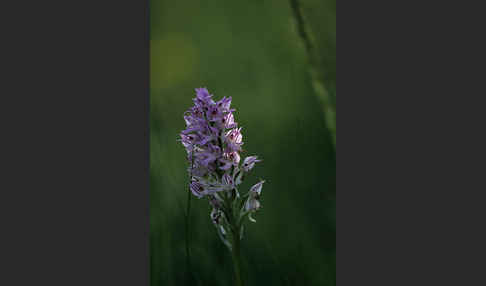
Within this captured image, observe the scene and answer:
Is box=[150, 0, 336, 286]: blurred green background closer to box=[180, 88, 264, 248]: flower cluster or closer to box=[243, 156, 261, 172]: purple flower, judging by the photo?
box=[243, 156, 261, 172]: purple flower

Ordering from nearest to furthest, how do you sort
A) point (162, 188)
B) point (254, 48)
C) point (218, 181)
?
point (218, 181) → point (162, 188) → point (254, 48)

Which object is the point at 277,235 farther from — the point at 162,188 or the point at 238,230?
the point at 162,188

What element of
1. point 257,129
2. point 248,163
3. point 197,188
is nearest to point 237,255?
point 197,188

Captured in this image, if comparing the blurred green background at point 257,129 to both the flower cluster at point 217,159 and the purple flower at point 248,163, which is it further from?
the flower cluster at point 217,159

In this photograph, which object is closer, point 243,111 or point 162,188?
point 162,188

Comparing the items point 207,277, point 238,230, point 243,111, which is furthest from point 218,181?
point 243,111

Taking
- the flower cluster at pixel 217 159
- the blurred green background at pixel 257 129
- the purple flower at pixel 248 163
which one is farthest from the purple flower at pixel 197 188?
the blurred green background at pixel 257 129
